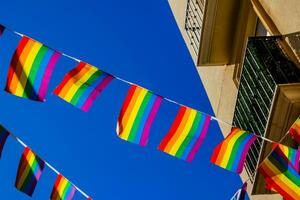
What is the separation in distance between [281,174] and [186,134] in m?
1.40

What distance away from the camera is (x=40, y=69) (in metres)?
9.35

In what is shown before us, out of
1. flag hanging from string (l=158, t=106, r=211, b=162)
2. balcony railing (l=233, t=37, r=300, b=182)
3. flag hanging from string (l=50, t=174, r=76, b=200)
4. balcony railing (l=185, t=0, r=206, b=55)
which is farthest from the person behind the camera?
balcony railing (l=185, t=0, r=206, b=55)

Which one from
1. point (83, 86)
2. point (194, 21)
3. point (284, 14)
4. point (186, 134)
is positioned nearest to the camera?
point (186, 134)

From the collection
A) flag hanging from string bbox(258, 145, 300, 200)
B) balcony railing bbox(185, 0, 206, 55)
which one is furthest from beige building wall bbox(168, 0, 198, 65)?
flag hanging from string bbox(258, 145, 300, 200)

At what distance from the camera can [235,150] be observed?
28.8 ft

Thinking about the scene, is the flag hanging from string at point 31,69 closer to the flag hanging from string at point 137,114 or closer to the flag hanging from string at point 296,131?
the flag hanging from string at point 137,114

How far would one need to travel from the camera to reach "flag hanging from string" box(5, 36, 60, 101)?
9.29 meters

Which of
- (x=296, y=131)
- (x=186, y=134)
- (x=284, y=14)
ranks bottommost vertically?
(x=186, y=134)

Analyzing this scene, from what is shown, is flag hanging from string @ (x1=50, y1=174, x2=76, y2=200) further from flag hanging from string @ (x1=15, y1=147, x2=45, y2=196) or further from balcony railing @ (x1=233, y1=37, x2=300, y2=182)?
balcony railing @ (x1=233, y1=37, x2=300, y2=182)

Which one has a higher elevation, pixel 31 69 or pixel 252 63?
pixel 252 63

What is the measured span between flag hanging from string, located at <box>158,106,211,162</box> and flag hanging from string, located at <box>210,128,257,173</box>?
363mm

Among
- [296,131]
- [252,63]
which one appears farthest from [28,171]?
[252,63]

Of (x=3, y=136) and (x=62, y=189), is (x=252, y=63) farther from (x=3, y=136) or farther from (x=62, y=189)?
(x=3, y=136)

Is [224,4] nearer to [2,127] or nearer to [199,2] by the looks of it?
[199,2]
